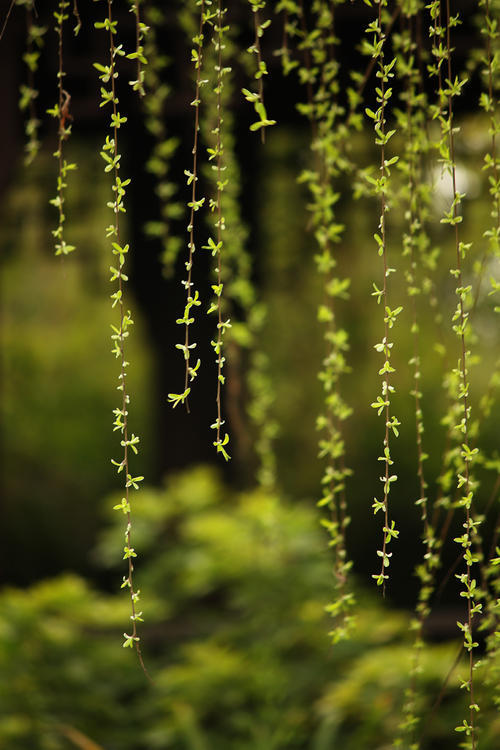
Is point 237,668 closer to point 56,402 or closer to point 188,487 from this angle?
point 188,487

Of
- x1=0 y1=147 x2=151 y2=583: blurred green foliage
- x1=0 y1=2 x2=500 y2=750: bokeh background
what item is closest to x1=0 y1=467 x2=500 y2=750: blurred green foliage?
x1=0 y1=2 x2=500 y2=750: bokeh background

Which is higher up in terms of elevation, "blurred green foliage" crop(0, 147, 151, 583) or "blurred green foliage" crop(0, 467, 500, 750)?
"blurred green foliage" crop(0, 147, 151, 583)

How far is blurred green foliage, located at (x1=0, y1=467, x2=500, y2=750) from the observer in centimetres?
217

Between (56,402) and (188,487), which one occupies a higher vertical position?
(56,402)

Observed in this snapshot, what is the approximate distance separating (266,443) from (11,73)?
4.93 feet

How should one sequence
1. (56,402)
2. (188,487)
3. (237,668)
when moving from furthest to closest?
1. (56,402)
2. (188,487)
3. (237,668)

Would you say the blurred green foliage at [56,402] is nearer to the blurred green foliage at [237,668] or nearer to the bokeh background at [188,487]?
the bokeh background at [188,487]

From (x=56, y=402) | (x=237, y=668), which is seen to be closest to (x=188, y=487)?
(x=237, y=668)

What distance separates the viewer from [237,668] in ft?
7.59

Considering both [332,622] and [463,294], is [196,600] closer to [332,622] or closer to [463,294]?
[332,622]

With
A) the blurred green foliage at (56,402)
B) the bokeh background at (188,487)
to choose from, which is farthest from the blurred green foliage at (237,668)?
the blurred green foliage at (56,402)

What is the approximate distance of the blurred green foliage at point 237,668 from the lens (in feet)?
7.11

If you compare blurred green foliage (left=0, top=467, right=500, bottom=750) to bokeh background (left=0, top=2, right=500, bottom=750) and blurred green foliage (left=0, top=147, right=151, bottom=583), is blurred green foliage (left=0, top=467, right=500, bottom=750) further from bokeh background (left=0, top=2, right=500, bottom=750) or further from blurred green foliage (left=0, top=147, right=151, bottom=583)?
blurred green foliage (left=0, top=147, right=151, bottom=583)

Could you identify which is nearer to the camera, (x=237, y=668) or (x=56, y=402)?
(x=237, y=668)
